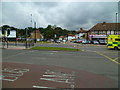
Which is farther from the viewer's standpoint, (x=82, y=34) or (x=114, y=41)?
(x=82, y=34)

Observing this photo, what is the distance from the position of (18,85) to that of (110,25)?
62.8 m

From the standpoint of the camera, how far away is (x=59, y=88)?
4.45 m

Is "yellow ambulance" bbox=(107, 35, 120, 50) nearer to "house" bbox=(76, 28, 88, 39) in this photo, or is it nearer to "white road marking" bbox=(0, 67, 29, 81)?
"white road marking" bbox=(0, 67, 29, 81)

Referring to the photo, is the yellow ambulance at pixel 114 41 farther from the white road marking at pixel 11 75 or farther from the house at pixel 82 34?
the house at pixel 82 34

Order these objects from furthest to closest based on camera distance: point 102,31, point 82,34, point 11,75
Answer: point 82,34, point 102,31, point 11,75

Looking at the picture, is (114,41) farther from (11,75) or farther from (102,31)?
(102,31)

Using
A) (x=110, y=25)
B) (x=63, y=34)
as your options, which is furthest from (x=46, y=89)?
(x=63, y=34)

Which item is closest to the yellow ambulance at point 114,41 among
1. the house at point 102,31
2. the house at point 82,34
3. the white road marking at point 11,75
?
the white road marking at point 11,75

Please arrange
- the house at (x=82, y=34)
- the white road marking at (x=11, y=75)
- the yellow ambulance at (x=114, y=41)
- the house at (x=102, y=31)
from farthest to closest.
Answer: the house at (x=82, y=34) → the house at (x=102, y=31) → the yellow ambulance at (x=114, y=41) → the white road marking at (x=11, y=75)

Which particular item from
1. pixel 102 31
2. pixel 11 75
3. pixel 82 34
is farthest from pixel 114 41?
pixel 82 34

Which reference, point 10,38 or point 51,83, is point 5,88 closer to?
point 51,83

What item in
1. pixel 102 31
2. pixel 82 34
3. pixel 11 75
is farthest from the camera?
pixel 82 34

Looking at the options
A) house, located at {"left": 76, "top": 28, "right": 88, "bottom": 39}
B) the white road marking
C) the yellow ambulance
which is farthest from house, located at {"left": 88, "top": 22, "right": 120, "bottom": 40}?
the white road marking

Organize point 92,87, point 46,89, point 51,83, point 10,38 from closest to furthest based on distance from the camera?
1. point 46,89
2. point 92,87
3. point 51,83
4. point 10,38
